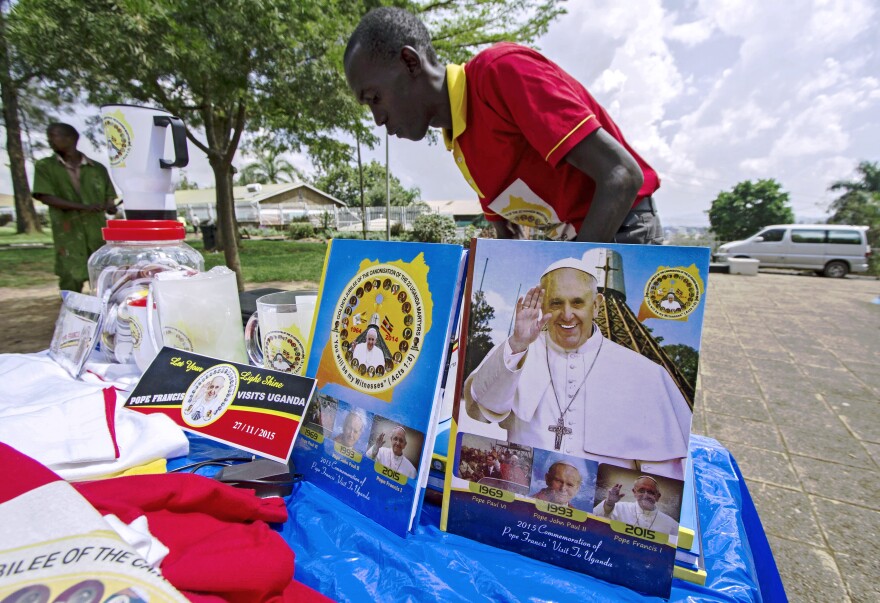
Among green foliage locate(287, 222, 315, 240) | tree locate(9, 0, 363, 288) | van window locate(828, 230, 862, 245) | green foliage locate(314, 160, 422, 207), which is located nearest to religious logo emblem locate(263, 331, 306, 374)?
tree locate(9, 0, 363, 288)

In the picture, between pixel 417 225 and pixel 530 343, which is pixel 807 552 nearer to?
pixel 530 343

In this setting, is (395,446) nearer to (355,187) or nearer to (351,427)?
(351,427)

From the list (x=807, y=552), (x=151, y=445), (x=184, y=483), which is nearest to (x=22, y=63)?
(x=151, y=445)

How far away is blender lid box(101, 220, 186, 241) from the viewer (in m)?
1.25

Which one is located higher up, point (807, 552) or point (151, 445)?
point (151, 445)

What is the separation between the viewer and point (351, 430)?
851 mm

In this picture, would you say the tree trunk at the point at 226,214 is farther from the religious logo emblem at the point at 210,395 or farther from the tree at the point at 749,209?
the tree at the point at 749,209

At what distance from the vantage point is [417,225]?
16578 mm

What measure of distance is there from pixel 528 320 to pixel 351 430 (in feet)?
1.36

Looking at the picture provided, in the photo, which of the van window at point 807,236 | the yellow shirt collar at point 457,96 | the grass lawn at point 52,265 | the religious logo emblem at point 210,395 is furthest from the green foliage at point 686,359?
the van window at point 807,236

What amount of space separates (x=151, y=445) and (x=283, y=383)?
11.5 inches

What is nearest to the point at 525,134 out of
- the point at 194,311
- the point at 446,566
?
the point at 446,566

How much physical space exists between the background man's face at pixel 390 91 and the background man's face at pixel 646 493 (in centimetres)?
98

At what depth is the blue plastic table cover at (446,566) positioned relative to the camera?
642mm
